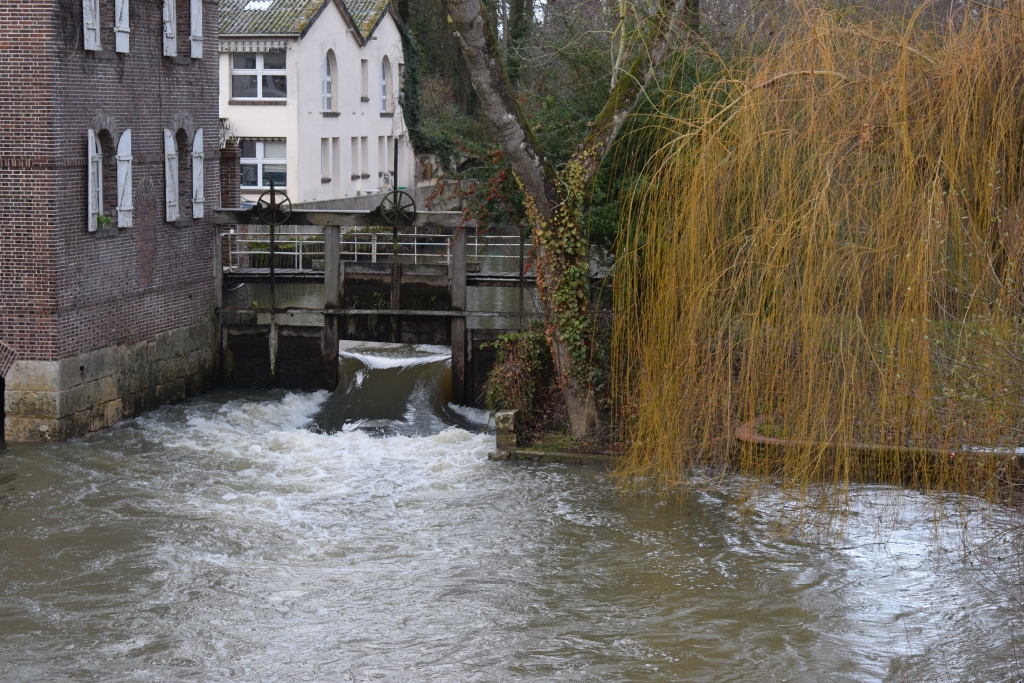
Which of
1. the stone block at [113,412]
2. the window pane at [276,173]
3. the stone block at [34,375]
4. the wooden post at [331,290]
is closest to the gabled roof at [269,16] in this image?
the window pane at [276,173]

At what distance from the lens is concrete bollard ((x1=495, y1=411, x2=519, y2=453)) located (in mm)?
15445

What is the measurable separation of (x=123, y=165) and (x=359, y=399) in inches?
217

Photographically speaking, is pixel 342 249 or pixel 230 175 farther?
pixel 342 249

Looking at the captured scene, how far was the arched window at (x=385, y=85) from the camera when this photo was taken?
128 feet

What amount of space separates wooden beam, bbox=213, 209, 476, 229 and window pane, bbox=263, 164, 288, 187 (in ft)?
39.3

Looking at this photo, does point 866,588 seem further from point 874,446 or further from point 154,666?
Result: point 154,666

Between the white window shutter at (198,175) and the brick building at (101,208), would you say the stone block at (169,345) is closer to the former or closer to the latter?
the brick building at (101,208)

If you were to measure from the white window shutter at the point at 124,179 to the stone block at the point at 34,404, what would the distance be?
2.80m

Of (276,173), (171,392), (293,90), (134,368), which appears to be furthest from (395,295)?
(293,90)

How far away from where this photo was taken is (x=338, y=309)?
2039cm

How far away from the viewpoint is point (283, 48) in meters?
31.9

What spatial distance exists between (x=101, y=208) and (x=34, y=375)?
98.4 inches

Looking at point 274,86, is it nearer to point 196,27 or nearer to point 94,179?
point 196,27

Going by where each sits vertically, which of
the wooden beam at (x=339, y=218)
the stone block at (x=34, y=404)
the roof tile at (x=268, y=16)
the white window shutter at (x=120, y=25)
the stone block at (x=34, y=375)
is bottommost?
the stone block at (x=34, y=404)
